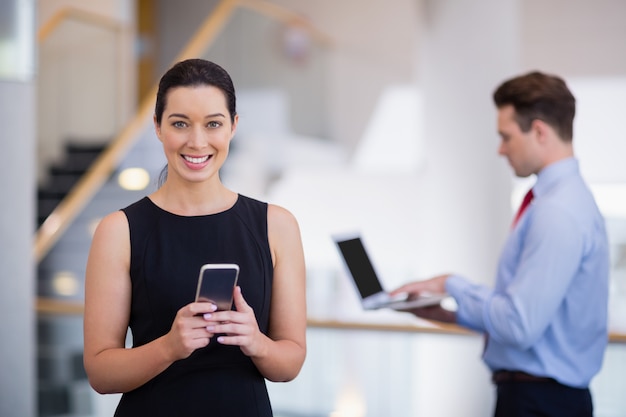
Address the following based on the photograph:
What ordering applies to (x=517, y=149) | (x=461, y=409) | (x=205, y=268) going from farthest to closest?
(x=461, y=409) → (x=517, y=149) → (x=205, y=268)

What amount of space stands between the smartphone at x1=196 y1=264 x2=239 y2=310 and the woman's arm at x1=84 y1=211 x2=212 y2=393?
0.42ft

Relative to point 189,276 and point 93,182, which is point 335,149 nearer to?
point 93,182

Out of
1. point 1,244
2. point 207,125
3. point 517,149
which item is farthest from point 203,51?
point 207,125

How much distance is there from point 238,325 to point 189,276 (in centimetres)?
17

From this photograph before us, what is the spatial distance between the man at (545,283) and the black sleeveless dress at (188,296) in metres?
0.84

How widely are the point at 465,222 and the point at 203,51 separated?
4625 millimetres

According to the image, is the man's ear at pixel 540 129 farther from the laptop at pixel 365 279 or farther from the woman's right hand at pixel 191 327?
the woman's right hand at pixel 191 327

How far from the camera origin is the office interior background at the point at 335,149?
140 inches

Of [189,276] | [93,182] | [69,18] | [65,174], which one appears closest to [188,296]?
[189,276]

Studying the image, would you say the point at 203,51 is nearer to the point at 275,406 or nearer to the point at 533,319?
the point at 275,406

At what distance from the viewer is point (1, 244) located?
2.84 meters

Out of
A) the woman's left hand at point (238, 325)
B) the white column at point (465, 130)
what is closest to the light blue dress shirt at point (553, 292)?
the woman's left hand at point (238, 325)

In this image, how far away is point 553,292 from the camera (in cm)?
213

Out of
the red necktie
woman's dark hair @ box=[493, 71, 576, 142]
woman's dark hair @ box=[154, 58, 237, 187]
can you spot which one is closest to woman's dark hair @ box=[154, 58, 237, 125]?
woman's dark hair @ box=[154, 58, 237, 187]
